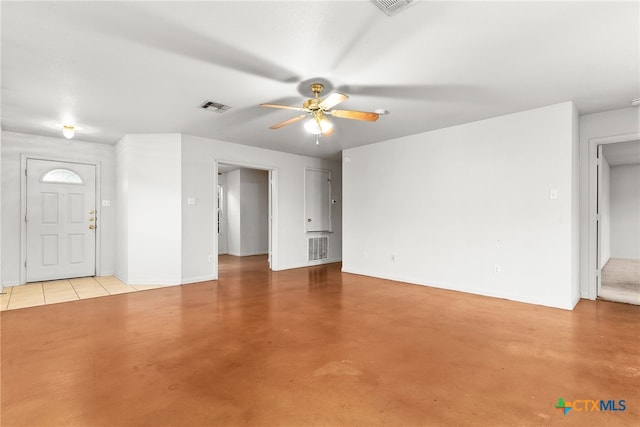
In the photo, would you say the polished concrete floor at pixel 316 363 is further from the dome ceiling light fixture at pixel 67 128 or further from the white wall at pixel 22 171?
the dome ceiling light fixture at pixel 67 128

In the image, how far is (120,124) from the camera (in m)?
4.71

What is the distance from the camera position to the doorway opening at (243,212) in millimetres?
9195

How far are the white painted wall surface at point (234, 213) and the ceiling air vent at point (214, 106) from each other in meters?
5.26

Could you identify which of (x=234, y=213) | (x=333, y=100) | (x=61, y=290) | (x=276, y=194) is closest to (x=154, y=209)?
(x=61, y=290)

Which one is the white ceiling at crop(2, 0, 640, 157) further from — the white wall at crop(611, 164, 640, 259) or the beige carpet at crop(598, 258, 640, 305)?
the white wall at crop(611, 164, 640, 259)

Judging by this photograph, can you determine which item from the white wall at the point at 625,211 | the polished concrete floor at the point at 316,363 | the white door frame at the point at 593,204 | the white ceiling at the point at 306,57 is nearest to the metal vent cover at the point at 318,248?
the polished concrete floor at the point at 316,363

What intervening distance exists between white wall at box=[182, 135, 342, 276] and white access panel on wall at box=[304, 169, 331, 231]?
0.15 m

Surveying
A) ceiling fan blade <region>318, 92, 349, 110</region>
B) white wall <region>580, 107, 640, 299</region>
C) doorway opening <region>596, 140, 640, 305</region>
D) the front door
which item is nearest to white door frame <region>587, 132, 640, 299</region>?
white wall <region>580, 107, 640, 299</region>

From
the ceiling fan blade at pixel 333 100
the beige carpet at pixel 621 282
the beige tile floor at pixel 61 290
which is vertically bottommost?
the beige carpet at pixel 621 282

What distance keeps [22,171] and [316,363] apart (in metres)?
5.99

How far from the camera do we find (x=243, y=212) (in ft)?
30.3

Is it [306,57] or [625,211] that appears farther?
[625,211]

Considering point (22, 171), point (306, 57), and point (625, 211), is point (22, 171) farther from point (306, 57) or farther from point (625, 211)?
point (625, 211)

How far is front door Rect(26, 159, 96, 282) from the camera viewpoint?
5.32 meters
